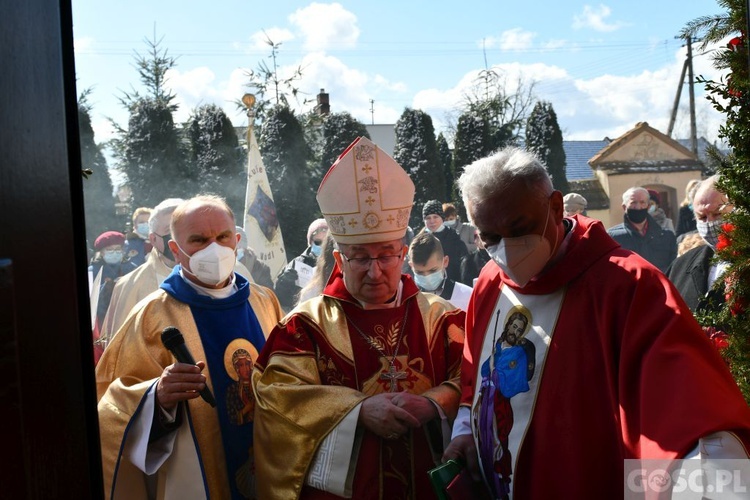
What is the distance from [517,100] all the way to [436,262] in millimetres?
10759

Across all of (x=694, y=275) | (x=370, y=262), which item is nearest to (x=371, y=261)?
(x=370, y=262)

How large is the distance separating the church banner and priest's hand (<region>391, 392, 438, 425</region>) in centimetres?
654

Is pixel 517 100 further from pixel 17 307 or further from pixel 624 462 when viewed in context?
pixel 17 307

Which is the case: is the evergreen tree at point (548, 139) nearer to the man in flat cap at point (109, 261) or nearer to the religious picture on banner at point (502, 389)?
the man in flat cap at point (109, 261)

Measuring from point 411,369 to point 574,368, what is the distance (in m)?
0.96

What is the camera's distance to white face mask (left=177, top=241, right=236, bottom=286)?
3.27 m

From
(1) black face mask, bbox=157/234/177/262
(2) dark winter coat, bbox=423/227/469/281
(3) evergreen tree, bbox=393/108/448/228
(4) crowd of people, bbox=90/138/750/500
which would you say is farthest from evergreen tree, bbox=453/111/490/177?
(4) crowd of people, bbox=90/138/750/500

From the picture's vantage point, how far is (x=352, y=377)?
306 centimetres

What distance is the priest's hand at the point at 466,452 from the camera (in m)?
2.65

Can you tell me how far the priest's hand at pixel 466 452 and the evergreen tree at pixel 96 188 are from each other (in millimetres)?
9420

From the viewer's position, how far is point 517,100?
15.7 metres

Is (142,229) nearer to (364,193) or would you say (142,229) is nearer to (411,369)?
(364,193)

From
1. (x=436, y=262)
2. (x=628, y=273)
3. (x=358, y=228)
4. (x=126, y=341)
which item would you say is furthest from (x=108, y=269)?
(x=628, y=273)

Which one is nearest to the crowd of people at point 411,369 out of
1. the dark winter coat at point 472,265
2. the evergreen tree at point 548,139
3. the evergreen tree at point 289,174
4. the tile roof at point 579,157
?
the dark winter coat at point 472,265
